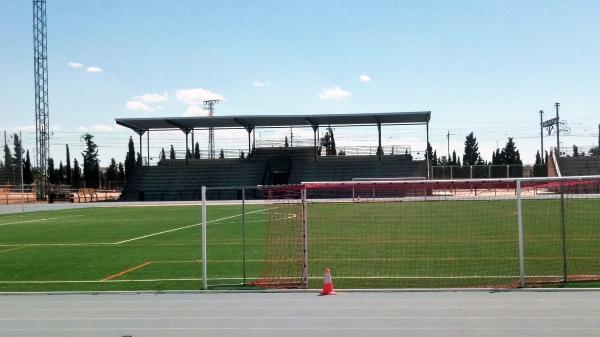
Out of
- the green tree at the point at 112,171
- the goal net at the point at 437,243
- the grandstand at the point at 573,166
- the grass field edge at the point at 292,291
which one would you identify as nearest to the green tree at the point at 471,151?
the grandstand at the point at 573,166

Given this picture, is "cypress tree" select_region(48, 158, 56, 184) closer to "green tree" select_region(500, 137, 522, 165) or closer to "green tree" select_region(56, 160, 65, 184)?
"green tree" select_region(56, 160, 65, 184)

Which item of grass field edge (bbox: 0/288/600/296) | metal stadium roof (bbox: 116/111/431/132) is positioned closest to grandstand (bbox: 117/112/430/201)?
metal stadium roof (bbox: 116/111/431/132)

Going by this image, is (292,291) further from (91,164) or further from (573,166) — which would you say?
(91,164)

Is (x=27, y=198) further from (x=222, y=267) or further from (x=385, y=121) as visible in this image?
(x=222, y=267)

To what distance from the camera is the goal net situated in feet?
39.5

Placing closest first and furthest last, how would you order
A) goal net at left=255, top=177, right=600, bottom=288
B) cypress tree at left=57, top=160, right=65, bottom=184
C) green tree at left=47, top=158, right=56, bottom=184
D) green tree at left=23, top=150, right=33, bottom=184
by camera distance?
1. goal net at left=255, top=177, right=600, bottom=288
2. green tree at left=47, top=158, right=56, bottom=184
3. green tree at left=23, top=150, right=33, bottom=184
4. cypress tree at left=57, top=160, right=65, bottom=184

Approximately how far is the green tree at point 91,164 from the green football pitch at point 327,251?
76.0 m

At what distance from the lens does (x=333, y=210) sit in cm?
3475

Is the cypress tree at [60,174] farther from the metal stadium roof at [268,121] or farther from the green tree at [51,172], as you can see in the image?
the metal stadium roof at [268,121]

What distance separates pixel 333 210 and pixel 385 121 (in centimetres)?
2682

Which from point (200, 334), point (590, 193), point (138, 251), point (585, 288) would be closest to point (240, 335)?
point (200, 334)

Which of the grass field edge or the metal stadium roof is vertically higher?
the metal stadium roof

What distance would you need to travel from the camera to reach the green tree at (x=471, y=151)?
102887mm

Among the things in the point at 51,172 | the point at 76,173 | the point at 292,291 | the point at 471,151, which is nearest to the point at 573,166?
the point at 471,151
